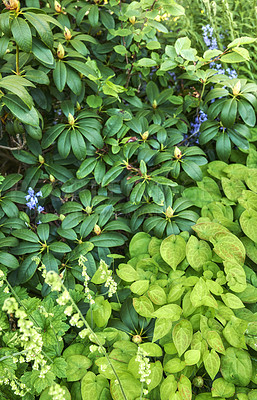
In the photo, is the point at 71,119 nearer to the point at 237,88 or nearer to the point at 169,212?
the point at 169,212

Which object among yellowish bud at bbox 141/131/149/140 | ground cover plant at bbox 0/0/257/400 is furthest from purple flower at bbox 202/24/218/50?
yellowish bud at bbox 141/131/149/140

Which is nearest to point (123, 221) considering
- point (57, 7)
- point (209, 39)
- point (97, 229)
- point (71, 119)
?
point (97, 229)

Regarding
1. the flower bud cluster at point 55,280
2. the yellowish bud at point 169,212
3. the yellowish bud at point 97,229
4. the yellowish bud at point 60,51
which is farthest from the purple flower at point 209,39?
the flower bud cluster at point 55,280

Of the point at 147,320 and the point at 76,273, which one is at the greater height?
the point at 76,273

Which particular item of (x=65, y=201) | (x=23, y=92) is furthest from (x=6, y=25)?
(x=65, y=201)

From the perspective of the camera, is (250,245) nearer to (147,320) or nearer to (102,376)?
(147,320)

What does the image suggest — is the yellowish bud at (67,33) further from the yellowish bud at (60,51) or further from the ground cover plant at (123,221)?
the yellowish bud at (60,51)

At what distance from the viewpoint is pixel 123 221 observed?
145 centimetres

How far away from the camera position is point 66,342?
47.3 inches

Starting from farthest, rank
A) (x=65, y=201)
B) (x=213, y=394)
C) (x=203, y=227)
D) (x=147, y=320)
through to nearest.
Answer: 1. (x=65, y=201)
2. (x=203, y=227)
3. (x=147, y=320)
4. (x=213, y=394)

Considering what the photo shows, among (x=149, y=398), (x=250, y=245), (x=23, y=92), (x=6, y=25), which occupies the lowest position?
(x=149, y=398)

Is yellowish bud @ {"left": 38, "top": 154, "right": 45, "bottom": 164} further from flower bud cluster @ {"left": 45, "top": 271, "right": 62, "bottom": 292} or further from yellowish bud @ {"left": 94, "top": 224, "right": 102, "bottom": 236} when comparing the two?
flower bud cluster @ {"left": 45, "top": 271, "right": 62, "bottom": 292}

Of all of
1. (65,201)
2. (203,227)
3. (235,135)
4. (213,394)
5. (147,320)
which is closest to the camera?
(213,394)

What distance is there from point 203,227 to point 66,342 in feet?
2.13
